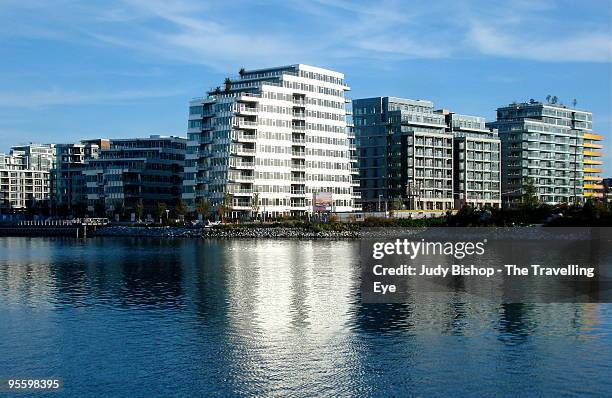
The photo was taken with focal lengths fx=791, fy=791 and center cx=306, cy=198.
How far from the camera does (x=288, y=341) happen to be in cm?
5169

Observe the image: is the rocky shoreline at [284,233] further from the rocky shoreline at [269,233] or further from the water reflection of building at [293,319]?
the water reflection of building at [293,319]

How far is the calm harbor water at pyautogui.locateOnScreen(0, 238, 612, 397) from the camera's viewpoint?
41.7 m

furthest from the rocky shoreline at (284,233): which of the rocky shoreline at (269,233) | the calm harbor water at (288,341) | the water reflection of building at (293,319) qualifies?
the calm harbor water at (288,341)

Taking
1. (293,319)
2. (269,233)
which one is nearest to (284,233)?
(269,233)

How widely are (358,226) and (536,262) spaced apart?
87.7 metres

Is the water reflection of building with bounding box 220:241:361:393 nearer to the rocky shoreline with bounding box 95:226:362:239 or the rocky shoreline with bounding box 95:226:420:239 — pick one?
the rocky shoreline with bounding box 95:226:420:239

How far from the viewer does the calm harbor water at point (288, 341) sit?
41719 millimetres

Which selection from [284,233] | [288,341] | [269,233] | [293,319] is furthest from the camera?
[284,233]

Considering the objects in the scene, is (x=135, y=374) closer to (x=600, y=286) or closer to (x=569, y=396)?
(x=569, y=396)

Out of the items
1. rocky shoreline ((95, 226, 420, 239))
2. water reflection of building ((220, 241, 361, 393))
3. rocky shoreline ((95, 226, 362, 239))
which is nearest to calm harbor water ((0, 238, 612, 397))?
water reflection of building ((220, 241, 361, 393))

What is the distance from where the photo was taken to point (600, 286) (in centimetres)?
7800

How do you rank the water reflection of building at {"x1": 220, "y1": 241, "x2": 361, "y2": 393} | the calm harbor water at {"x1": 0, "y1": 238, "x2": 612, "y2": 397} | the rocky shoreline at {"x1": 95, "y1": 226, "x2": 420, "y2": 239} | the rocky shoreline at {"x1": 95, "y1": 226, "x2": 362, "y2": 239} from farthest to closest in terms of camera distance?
the rocky shoreline at {"x1": 95, "y1": 226, "x2": 362, "y2": 239} < the rocky shoreline at {"x1": 95, "y1": 226, "x2": 420, "y2": 239} < the water reflection of building at {"x1": 220, "y1": 241, "x2": 361, "y2": 393} < the calm harbor water at {"x1": 0, "y1": 238, "x2": 612, "y2": 397}

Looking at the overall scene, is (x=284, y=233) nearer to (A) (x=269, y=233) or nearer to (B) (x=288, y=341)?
(A) (x=269, y=233)

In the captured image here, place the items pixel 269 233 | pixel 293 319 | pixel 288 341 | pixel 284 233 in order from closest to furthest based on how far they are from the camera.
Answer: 1. pixel 288 341
2. pixel 293 319
3. pixel 269 233
4. pixel 284 233
